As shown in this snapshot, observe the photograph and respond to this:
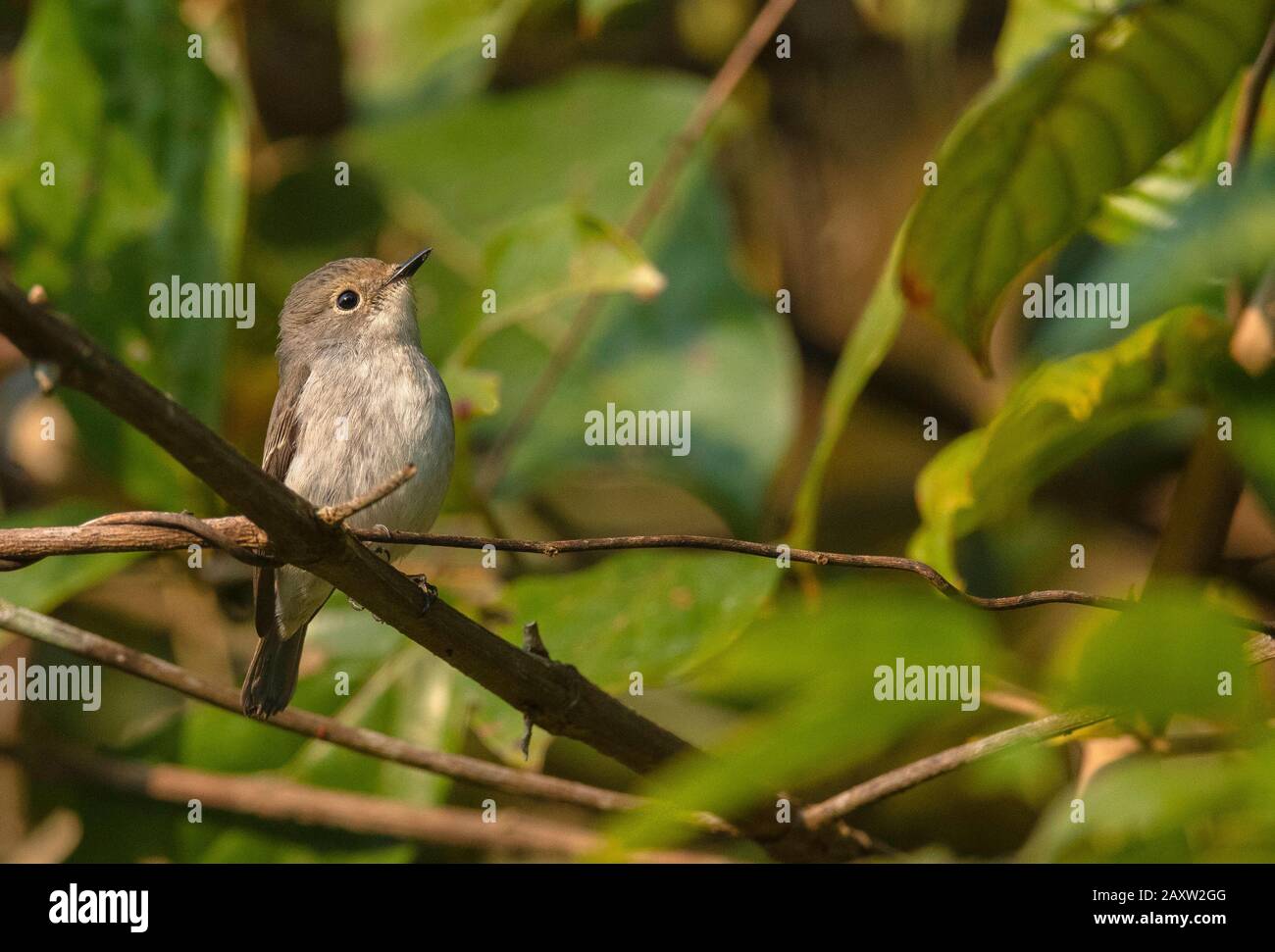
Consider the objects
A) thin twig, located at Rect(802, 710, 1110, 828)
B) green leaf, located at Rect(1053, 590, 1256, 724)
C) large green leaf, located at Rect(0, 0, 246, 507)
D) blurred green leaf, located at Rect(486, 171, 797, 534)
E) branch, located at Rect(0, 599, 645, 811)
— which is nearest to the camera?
green leaf, located at Rect(1053, 590, 1256, 724)

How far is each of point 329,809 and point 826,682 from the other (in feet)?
8.51

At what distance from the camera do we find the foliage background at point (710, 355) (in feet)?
7.88

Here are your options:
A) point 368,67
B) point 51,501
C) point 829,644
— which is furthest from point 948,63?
point 829,644

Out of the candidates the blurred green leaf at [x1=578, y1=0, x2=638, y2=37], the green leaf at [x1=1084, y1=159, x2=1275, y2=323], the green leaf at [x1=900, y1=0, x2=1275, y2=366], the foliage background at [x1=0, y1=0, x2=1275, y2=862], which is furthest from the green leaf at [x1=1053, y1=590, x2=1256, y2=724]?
the blurred green leaf at [x1=578, y1=0, x2=638, y2=37]

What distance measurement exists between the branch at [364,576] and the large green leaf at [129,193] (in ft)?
5.87

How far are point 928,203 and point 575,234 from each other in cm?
100

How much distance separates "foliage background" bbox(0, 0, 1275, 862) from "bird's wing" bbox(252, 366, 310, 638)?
0.31m

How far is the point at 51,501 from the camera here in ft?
13.5

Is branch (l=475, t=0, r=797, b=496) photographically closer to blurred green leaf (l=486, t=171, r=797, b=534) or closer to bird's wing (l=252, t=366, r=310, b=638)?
blurred green leaf (l=486, t=171, r=797, b=534)

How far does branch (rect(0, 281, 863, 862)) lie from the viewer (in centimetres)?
115

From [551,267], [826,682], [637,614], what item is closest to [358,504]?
[826,682]

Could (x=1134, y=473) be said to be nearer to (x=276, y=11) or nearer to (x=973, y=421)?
(x=973, y=421)

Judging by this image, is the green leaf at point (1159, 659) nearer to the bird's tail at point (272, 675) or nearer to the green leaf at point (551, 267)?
the bird's tail at point (272, 675)

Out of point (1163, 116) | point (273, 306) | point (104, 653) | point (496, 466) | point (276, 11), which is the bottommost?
point (104, 653)
